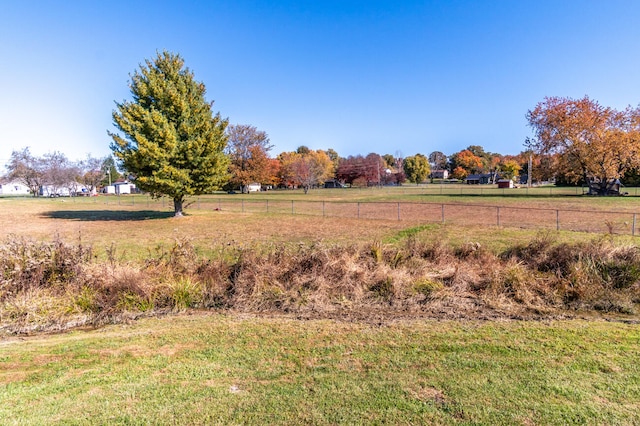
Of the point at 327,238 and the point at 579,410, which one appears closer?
the point at 579,410

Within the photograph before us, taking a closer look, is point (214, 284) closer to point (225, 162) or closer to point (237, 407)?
point (237, 407)

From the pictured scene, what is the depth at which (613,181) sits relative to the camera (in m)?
42.7

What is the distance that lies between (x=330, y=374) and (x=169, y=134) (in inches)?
818

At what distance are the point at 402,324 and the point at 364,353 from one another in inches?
57.9

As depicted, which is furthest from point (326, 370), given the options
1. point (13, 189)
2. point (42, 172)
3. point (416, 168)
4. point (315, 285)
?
point (13, 189)

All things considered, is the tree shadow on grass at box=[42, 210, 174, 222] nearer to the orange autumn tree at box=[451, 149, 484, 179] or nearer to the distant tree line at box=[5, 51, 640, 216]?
the distant tree line at box=[5, 51, 640, 216]

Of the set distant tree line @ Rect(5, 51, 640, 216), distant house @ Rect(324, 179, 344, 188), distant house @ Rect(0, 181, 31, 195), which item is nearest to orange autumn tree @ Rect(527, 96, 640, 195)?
distant tree line @ Rect(5, 51, 640, 216)

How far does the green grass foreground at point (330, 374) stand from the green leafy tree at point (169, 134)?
17754 millimetres

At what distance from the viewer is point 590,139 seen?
41.9 metres

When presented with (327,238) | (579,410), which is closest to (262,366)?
(579,410)

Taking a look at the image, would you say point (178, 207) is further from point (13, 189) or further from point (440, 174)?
point (440, 174)

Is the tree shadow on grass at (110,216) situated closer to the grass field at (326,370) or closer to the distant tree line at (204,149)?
the distant tree line at (204,149)

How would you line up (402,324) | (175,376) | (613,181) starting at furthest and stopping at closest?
(613,181) → (402,324) → (175,376)

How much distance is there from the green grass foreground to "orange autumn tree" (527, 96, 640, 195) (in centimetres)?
4486
